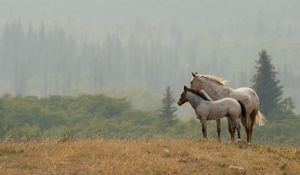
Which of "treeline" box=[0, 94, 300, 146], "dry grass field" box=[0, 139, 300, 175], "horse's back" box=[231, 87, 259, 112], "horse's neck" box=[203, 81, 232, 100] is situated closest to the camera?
"dry grass field" box=[0, 139, 300, 175]

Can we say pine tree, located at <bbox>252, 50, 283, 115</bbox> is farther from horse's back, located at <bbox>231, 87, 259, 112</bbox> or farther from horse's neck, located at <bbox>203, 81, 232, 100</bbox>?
horse's neck, located at <bbox>203, 81, 232, 100</bbox>

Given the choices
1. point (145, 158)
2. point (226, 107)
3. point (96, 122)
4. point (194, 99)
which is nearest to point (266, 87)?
point (96, 122)

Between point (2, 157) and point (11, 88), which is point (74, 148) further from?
point (11, 88)

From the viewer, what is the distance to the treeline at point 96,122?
2655 inches

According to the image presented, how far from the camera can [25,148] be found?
52.5ft

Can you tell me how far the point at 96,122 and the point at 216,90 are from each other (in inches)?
2299

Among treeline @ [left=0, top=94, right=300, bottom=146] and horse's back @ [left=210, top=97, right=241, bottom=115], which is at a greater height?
horse's back @ [left=210, top=97, right=241, bottom=115]

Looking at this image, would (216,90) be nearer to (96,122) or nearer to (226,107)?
(226,107)

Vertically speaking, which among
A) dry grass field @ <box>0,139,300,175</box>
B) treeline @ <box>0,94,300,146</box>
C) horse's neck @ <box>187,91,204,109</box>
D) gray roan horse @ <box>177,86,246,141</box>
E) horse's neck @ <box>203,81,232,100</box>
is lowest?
treeline @ <box>0,94,300,146</box>

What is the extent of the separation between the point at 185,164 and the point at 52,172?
3.99m

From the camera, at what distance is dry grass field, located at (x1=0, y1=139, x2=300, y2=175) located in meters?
13.5

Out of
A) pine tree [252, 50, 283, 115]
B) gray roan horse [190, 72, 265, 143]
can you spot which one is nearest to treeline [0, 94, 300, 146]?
pine tree [252, 50, 283, 115]

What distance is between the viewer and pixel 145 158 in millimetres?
14625

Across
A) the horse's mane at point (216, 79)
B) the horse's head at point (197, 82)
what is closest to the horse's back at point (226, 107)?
the horse's mane at point (216, 79)
